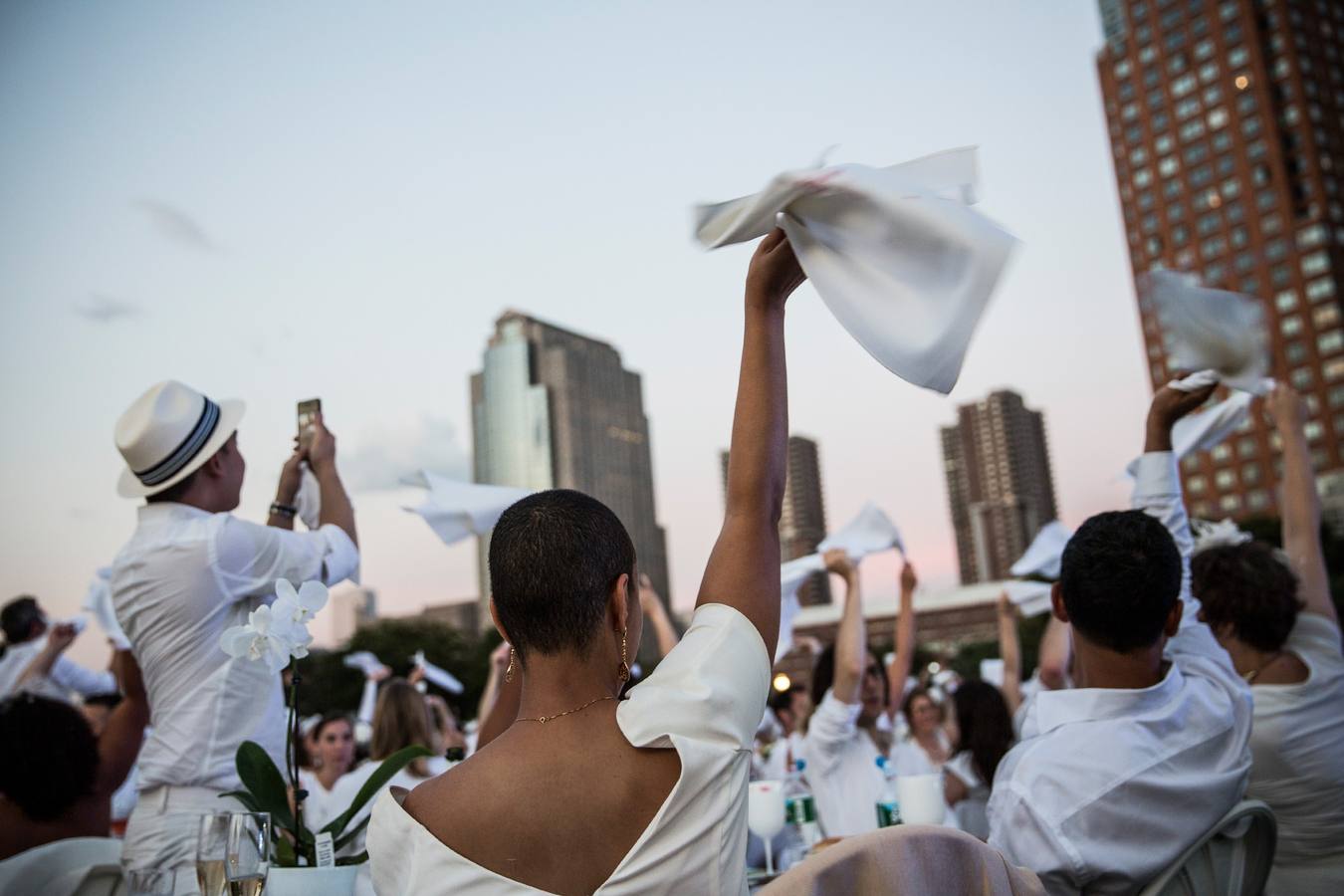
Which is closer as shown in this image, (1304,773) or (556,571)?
(556,571)

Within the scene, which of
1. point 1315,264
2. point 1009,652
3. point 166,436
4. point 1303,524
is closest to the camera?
point 166,436

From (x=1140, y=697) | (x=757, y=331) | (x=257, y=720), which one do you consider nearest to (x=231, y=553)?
(x=257, y=720)

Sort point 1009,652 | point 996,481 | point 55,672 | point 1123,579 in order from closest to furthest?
point 1123,579 < point 55,672 < point 1009,652 < point 996,481

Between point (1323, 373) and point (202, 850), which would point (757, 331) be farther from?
point (1323, 373)

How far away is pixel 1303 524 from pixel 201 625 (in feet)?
12.4

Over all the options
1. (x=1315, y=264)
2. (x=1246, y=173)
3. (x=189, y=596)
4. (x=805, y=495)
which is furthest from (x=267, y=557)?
(x=805, y=495)

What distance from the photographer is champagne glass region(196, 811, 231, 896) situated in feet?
7.30

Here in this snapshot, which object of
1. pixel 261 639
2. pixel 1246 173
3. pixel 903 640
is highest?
pixel 1246 173

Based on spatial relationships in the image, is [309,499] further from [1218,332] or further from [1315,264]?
[1315,264]

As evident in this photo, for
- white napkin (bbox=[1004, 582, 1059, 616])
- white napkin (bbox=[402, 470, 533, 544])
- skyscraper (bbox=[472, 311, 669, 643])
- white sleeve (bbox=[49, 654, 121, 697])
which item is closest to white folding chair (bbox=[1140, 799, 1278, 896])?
white napkin (bbox=[402, 470, 533, 544])

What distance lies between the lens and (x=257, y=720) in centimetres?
314

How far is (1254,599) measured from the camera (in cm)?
360

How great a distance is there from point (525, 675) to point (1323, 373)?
105m

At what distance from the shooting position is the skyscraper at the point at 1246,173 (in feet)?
300
